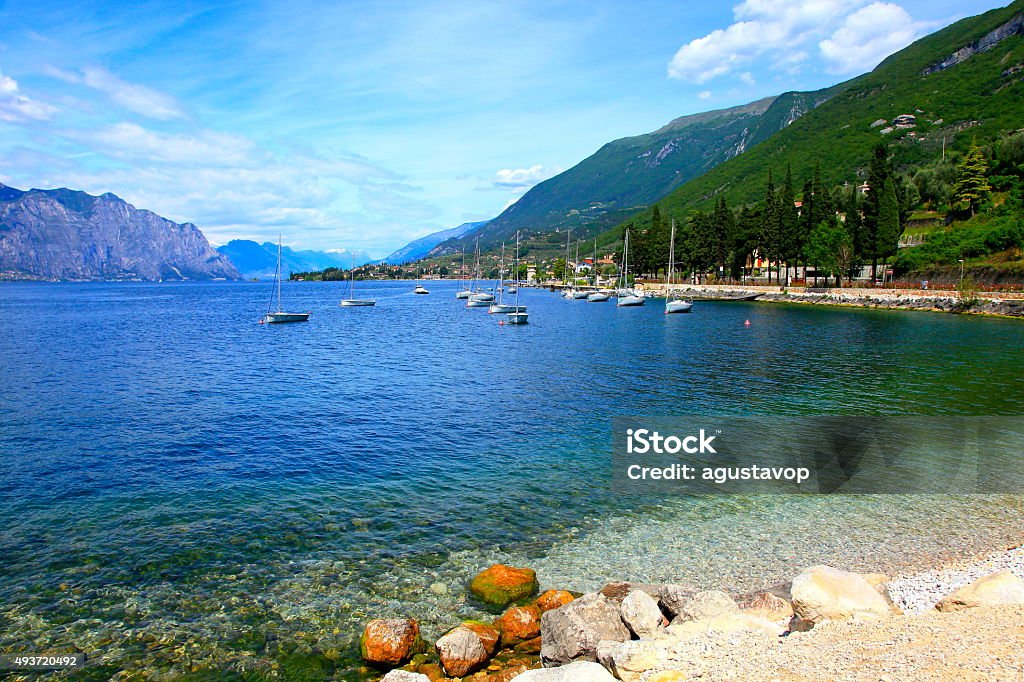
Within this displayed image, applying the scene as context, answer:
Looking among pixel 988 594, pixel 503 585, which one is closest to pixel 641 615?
pixel 503 585

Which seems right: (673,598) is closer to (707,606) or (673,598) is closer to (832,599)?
(707,606)

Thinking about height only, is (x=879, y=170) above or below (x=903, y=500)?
above

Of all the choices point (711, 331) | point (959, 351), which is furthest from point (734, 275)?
point (959, 351)

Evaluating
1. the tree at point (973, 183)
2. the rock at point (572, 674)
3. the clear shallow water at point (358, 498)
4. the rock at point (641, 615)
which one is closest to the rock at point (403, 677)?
the rock at point (572, 674)

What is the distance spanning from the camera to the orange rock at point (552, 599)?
12.0m

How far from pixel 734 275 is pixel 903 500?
126886 millimetres

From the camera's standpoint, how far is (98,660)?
34.2ft

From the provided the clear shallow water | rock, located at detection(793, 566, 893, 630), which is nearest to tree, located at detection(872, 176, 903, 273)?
the clear shallow water

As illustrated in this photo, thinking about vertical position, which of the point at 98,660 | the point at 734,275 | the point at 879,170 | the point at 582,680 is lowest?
the point at 98,660

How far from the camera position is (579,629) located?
10430 mm

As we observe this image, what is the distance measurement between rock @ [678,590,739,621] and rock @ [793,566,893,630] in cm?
110

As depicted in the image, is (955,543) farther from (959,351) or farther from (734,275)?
(734,275)

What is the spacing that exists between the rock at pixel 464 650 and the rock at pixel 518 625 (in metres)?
0.55

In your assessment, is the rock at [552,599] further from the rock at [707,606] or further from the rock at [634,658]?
the rock at [634,658]
